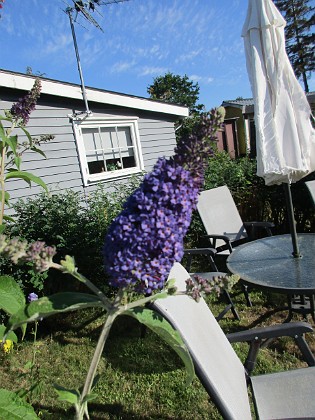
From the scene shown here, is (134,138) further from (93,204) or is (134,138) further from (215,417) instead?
(215,417)

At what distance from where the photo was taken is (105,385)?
2.65 meters

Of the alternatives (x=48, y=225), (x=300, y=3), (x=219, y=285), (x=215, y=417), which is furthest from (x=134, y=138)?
(x=300, y=3)

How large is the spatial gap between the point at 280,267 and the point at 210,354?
132 centimetres

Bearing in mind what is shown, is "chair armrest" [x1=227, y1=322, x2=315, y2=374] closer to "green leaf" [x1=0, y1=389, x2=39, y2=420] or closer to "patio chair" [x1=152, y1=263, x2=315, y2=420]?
"patio chair" [x1=152, y1=263, x2=315, y2=420]

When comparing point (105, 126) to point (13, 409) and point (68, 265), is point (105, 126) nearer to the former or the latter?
point (13, 409)

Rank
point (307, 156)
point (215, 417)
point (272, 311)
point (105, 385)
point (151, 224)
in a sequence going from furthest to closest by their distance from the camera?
1. point (272, 311)
2. point (307, 156)
3. point (105, 385)
4. point (215, 417)
5. point (151, 224)

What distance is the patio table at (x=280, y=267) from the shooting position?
2.34 meters

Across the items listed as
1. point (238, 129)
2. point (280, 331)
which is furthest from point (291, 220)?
point (238, 129)

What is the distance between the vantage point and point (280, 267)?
2.71 meters

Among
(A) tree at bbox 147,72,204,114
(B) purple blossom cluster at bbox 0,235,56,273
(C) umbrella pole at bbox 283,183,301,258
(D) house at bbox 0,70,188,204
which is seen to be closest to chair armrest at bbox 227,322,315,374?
(C) umbrella pole at bbox 283,183,301,258

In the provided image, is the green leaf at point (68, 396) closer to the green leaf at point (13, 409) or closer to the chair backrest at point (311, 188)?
the green leaf at point (13, 409)

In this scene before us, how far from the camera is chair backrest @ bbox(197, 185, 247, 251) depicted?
4359 millimetres

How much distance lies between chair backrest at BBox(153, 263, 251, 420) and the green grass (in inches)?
13.0

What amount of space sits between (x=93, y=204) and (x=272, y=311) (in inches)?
92.3
